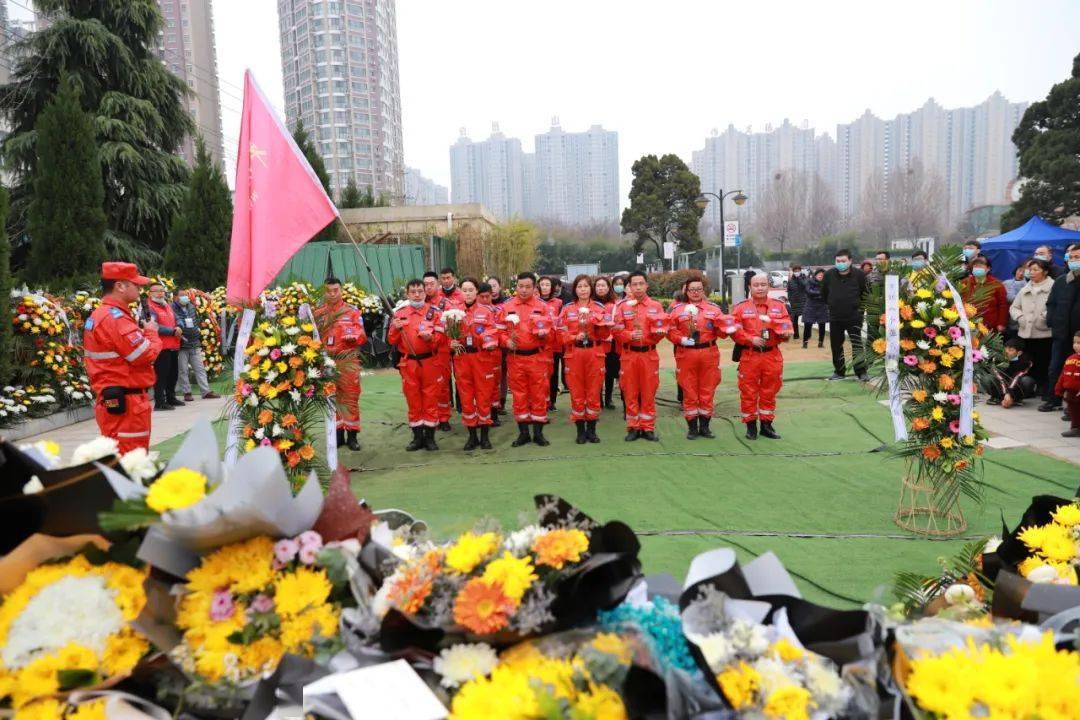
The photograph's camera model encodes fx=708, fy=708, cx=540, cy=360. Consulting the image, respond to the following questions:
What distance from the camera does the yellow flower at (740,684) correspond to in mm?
1261

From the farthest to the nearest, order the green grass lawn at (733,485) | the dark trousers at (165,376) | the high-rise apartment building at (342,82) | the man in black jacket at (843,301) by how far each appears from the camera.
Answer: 1. the high-rise apartment building at (342,82)
2. the man in black jacket at (843,301)
3. the dark trousers at (165,376)
4. the green grass lawn at (733,485)

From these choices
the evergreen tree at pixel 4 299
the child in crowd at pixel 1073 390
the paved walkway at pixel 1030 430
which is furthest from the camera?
the evergreen tree at pixel 4 299

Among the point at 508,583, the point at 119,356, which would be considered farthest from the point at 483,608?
the point at 119,356

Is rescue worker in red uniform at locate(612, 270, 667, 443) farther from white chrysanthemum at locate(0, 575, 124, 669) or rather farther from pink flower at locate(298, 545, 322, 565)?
white chrysanthemum at locate(0, 575, 124, 669)

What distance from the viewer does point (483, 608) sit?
1.34 meters

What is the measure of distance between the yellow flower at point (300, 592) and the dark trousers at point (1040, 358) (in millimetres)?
9296

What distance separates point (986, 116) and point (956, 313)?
287 ft

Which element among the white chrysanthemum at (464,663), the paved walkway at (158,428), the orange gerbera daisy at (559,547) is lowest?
the paved walkway at (158,428)

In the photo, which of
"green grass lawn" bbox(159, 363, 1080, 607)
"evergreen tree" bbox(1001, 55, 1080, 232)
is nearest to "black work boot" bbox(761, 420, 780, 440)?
"green grass lawn" bbox(159, 363, 1080, 607)

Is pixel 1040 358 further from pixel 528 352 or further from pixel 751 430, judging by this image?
pixel 528 352

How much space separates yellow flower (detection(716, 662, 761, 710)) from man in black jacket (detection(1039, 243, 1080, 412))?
8.16 m

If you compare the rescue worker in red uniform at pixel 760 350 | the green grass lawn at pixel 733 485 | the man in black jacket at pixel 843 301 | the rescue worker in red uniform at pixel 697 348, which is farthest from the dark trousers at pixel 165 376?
the man in black jacket at pixel 843 301

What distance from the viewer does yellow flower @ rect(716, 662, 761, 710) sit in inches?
49.6

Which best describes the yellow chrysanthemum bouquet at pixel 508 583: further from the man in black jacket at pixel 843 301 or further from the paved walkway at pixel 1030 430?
the man in black jacket at pixel 843 301
